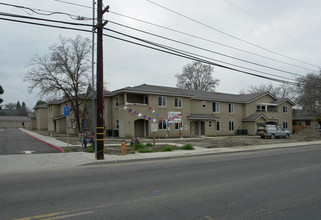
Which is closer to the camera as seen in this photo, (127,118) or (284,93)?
(127,118)

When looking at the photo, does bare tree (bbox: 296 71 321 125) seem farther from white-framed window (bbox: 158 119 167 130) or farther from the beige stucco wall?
the beige stucco wall

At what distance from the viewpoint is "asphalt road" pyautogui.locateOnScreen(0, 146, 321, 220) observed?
198 inches

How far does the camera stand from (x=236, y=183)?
7609mm

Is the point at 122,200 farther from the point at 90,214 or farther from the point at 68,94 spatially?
the point at 68,94

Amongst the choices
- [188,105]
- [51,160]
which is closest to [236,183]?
[51,160]

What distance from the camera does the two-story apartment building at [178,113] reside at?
29.1 m

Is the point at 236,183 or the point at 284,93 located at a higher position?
the point at 284,93

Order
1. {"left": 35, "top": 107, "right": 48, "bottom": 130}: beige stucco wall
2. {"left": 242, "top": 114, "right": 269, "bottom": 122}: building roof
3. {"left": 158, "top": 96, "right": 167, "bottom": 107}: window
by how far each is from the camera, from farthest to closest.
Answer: {"left": 35, "top": 107, "right": 48, "bottom": 130}: beige stucco wall
{"left": 242, "top": 114, "right": 269, "bottom": 122}: building roof
{"left": 158, "top": 96, "right": 167, "bottom": 107}: window

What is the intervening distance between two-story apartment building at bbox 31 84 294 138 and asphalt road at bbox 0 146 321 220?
14.5m

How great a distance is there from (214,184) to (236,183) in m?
0.73

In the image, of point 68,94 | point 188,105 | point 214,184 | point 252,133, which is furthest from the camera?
point 252,133

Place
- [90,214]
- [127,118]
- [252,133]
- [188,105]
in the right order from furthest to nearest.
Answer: [252,133]
[188,105]
[127,118]
[90,214]

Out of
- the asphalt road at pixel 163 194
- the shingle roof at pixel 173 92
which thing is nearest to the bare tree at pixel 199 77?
the shingle roof at pixel 173 92

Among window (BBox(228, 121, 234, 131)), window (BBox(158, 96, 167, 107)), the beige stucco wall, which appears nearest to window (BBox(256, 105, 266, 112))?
window (BBox(228, 121, 234, 131))
